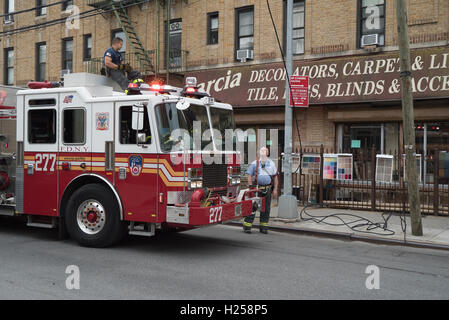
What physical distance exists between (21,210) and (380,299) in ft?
21.3

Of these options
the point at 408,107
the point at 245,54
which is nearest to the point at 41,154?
the point at 408,107

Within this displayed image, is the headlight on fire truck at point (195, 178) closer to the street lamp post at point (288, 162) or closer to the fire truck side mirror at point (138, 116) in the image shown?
the fire truck side mirror at point (138, 116)

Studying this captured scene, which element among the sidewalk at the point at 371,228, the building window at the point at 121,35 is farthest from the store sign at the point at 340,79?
the building window at the point at 121,35

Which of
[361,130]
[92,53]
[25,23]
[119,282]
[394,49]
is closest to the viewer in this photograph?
[119,282]

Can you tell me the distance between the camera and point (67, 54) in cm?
2159

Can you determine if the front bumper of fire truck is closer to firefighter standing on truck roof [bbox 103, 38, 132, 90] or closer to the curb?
the curb

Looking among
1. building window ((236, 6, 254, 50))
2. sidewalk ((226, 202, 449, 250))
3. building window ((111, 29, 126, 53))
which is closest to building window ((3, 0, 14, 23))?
building window ((111, 29, 126, 53))

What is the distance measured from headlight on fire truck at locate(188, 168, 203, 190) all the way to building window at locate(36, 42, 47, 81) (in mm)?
17583

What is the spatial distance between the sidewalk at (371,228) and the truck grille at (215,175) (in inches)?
114

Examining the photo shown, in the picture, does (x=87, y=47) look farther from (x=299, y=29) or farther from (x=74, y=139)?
(x=74, y=139)

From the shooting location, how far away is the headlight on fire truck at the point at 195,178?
24.2 feet

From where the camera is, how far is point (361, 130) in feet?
48.4

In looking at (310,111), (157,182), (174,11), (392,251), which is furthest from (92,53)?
(392,251)
